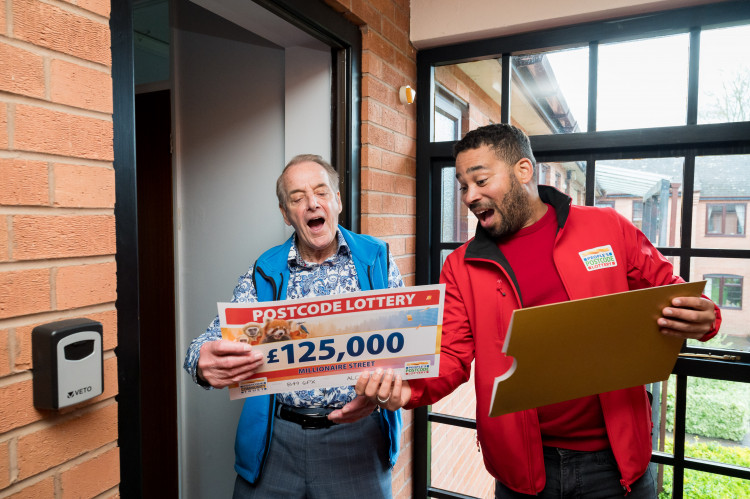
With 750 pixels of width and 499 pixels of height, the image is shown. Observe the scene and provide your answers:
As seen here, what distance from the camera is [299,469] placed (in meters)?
1.41

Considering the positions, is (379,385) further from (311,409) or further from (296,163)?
(296,163)

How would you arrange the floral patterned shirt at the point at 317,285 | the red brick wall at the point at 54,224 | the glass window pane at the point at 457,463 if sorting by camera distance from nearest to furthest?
1. the red brick wall at the point at 54,224
2. the floral patterned shirt at the point at 317,285
3. the glass window pane at the point at 457,463

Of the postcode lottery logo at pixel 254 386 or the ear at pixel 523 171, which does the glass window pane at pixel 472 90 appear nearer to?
the ear at pixel 523 171

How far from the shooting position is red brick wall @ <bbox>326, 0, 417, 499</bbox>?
193cm

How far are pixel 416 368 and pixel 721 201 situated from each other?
5.21ft

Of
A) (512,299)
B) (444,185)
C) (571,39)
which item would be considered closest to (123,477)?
(512,299)

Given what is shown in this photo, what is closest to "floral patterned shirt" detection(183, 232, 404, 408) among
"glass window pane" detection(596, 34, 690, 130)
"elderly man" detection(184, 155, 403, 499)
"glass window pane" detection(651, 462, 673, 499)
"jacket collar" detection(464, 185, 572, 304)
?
Answer: "elderly man" detection(184, 155, 403, 499)

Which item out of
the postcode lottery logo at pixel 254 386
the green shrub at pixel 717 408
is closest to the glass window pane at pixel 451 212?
the green shrub at pixel 717 408

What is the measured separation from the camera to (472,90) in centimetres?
228

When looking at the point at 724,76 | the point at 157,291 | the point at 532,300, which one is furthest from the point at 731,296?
the point at 157,291

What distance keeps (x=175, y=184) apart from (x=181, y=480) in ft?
4.97

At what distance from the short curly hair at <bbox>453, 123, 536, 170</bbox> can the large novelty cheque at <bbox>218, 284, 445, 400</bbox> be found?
0.63 metres

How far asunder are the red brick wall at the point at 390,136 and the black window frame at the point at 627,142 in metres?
0.08

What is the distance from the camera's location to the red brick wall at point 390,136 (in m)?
1.93
